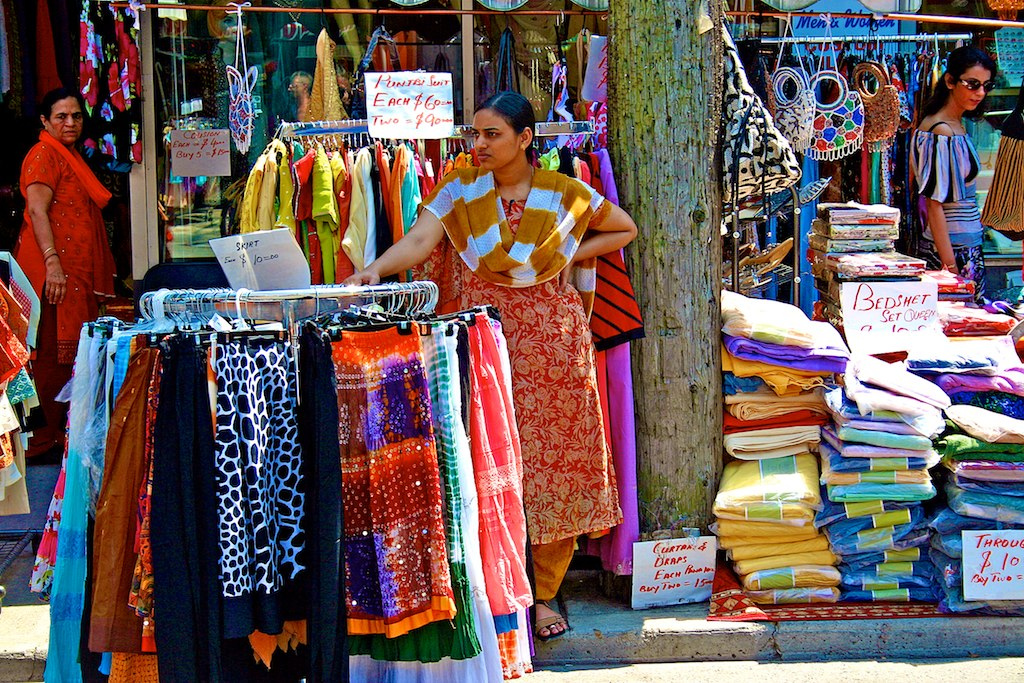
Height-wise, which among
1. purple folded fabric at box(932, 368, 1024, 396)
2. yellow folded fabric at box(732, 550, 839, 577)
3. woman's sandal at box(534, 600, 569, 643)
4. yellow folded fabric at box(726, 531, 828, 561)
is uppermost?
purple folded fabric at box(932, 368, 1024, 396)

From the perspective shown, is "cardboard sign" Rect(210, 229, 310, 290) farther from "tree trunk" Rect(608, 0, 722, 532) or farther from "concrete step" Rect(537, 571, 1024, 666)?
"concrete step" Rect(537, 571, 1024, 666)

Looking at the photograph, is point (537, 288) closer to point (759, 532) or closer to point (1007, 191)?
point (759, 532)

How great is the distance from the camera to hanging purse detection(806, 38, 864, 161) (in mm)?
6223

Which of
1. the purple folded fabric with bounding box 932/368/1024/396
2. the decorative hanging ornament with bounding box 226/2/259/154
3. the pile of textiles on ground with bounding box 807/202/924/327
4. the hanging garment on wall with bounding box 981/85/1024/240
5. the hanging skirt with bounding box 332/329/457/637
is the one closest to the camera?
the hanging skirt with bounding box 332/329/457/637

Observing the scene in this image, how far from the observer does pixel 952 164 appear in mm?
6449

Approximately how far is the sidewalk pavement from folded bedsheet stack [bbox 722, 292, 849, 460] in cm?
72

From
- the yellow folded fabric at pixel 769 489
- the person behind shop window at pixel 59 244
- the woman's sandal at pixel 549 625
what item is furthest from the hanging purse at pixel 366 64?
the woman's sandal at pixel 549 625

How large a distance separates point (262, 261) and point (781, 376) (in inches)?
87.7

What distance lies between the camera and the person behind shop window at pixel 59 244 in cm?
609

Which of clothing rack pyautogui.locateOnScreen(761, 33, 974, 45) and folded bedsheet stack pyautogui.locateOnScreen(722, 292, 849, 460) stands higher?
clothing rack pyautogui.locateOnScreen(761, 33, 974, 45)

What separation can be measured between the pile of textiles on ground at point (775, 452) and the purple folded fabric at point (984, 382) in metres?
0.52

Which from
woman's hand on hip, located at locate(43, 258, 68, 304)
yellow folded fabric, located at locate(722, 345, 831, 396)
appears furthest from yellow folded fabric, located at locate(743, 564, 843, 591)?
woman's hand on hip, located at locate(43, 258, 68, 304)

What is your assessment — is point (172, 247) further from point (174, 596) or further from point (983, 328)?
point (983, 328)

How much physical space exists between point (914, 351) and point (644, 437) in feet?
4.24
